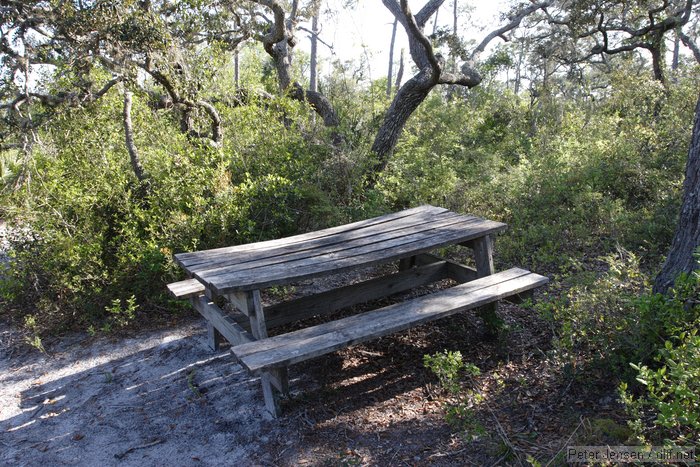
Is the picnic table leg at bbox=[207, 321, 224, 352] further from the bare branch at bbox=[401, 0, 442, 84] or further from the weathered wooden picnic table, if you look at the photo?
the bare branch at bbox=[401, 0, 442, 84]

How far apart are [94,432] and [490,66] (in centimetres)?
1417

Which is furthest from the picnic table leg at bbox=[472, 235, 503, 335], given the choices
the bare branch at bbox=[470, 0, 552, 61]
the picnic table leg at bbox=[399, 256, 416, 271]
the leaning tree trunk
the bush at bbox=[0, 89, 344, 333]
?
the bare branch at bbox=[470, 0, 552, 61]

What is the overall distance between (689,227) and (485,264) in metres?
1.45

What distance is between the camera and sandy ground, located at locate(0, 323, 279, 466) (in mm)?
2992

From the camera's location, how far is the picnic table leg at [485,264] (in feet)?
12.7

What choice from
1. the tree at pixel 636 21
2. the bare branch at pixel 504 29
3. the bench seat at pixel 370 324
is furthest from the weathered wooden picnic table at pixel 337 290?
the tree at pixel 636 21

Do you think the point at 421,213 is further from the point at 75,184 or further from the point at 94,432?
the point at 75,184

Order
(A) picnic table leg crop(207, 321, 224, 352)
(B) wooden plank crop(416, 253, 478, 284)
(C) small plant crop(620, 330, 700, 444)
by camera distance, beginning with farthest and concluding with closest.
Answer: (B) wooden plank crop(416, 253, 478, 284), (A) picnic table leg crop(207, 321, 224, 352), (C) small plant crop(620, 330, 700, 444)

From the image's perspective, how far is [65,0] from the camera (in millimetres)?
4723

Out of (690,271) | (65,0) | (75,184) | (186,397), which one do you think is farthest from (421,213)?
(65,0)

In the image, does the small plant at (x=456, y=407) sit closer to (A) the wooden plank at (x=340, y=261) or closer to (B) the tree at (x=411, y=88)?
(A) the wooden plank at (x=340, y=261)

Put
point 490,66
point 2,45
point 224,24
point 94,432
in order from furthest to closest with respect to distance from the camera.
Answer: point 490,66 < point 224,24 < point 2,45 < point 94,432

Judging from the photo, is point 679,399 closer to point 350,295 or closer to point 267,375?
point 267,375

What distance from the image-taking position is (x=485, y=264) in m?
4.11
